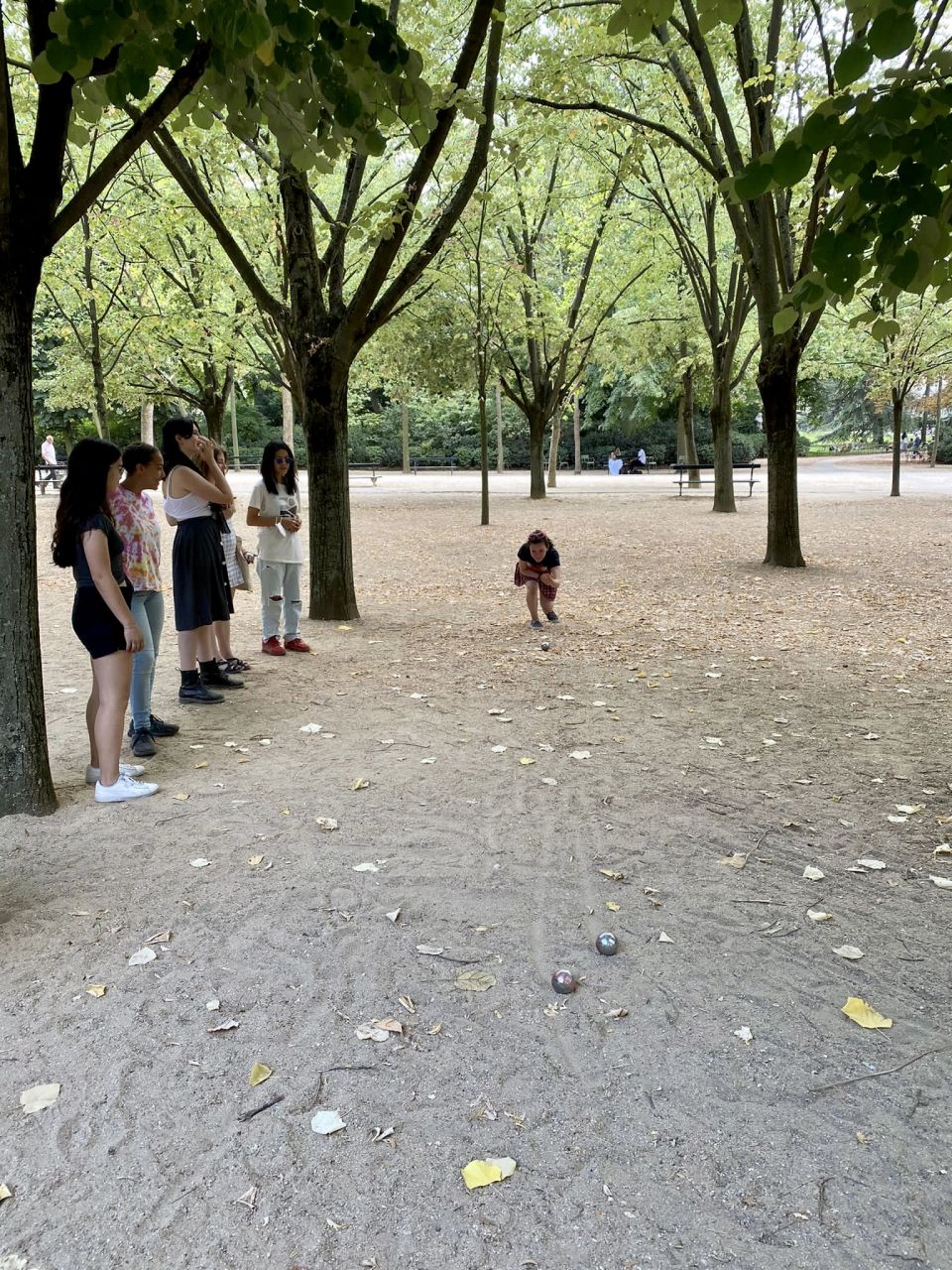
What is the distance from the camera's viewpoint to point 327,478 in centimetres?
891

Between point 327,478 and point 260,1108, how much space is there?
7.11 metres

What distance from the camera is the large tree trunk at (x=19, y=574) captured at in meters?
4.07

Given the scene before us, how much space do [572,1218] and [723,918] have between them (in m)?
1.58

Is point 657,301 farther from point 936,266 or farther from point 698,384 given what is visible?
point 936,266

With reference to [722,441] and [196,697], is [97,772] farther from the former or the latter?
[722,441]

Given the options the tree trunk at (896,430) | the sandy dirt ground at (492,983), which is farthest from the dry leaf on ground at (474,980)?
the tree trunk at (896,430)

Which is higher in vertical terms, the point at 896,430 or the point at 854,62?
the point at 896,430

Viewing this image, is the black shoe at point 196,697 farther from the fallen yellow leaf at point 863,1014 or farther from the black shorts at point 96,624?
the fallen yellow leaf at point 863,1014

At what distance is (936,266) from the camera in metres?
3.58

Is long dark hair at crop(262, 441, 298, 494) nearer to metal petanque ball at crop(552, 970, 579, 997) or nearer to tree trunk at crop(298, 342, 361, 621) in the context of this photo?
tree trunk at crop(298, 342, 361, 621)

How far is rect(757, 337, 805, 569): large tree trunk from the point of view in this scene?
11594 millimetres

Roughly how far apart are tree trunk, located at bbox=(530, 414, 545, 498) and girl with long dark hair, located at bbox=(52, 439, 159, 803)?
20351 millimetres

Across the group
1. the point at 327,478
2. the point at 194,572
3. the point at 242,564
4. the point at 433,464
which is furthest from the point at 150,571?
the point at 433,464

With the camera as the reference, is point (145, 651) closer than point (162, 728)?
Yes
